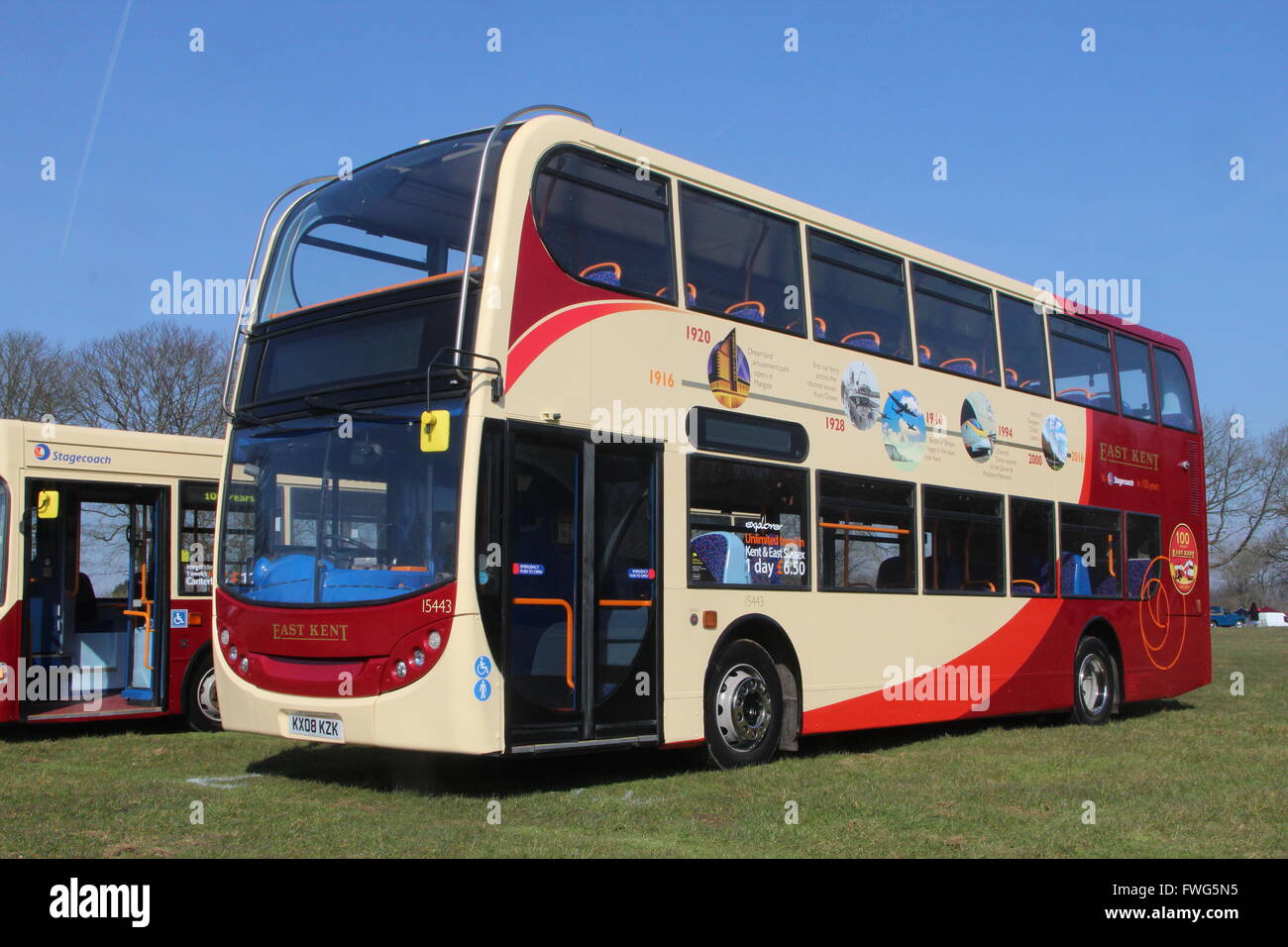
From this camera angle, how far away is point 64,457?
12.9 metres

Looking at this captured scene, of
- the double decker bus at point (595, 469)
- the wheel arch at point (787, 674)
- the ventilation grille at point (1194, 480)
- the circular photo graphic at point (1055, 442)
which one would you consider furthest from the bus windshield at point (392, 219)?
the ventilation grille at point (1194, 480)

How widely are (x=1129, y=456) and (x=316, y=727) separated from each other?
1111 cm

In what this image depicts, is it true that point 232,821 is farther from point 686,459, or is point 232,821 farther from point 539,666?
point 686,459

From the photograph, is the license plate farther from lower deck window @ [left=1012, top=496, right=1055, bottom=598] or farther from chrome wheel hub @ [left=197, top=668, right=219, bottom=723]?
lower deck window @ [left=1012, top=496, right=1055, bottom=598]

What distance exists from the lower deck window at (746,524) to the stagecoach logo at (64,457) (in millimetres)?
6546

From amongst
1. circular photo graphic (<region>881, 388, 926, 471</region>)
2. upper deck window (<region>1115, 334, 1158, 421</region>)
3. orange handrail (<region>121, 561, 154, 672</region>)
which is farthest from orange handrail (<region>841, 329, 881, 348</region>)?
orange handrail (<region>121, 561, 154, 672</region>)

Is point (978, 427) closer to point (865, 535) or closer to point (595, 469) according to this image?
point (865, 535)

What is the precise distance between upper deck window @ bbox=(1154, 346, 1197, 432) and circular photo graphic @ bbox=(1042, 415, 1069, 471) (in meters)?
2.88

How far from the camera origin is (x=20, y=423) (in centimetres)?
1268

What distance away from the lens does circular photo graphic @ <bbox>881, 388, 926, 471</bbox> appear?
40.4 ft

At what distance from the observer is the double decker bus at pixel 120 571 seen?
12.9 metres

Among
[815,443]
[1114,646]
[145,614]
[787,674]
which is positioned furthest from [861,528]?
[145,614]

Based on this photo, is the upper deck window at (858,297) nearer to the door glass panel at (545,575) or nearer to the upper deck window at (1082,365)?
the upper deck window at (1082,365)

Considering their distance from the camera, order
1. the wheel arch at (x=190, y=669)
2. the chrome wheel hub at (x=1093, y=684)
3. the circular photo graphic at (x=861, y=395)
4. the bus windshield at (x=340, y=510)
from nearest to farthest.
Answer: the bus windshield at (x=340, y=510) → the circular photo graphic at (x=861, y=395) → the wheel arch at (x=190, y=669) → the chrome wheel hub at (x=1093, y=684)
